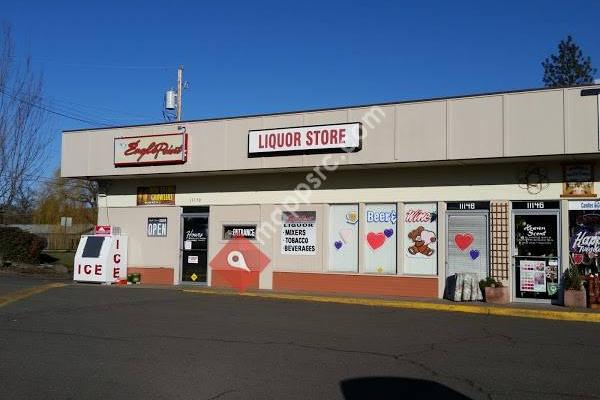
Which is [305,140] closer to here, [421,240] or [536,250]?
[421,240]

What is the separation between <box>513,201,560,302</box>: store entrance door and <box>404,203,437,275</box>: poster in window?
207cm

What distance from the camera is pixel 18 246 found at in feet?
98.1

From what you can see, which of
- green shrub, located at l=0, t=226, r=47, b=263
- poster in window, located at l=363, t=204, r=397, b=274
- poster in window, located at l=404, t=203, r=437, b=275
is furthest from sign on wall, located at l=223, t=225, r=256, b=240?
green shrub, located at l=0, t=226, r=47, b=263

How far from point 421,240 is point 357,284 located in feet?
7.08

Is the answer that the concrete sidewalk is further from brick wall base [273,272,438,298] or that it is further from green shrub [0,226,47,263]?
green shrub [0,226,47,263]

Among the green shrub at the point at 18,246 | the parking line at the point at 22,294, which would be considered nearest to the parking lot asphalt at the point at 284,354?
the parking line at the point at 22,294

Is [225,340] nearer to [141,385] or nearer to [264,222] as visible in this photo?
[141,385]

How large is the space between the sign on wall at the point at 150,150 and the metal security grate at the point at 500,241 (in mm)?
9182

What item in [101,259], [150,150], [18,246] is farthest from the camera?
[18,246]

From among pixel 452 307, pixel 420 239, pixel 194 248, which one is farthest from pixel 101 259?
pixel 452 307

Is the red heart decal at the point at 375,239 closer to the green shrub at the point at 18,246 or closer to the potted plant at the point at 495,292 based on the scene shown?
the potted plant at the point at 495,292

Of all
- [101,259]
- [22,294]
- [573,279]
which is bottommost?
[22,294]

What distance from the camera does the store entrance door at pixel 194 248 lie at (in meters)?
20.5

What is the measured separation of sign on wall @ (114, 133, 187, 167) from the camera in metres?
20.0
